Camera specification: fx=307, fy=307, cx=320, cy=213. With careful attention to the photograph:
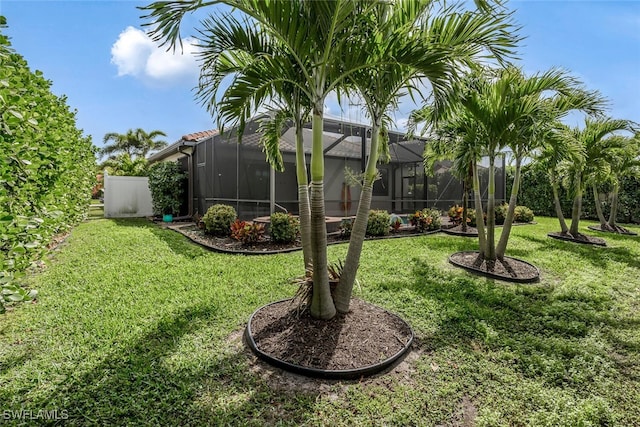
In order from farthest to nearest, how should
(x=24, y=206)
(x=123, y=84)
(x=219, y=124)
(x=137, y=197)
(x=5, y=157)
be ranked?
(x=137, y=197) < (x=123, y=84) < (x=219, y=124) < (x=24, y=206) < (x=5, y=157)

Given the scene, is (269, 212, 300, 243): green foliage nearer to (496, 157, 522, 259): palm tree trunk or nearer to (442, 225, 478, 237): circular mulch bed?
(496, 157, 522, 259): palm tree trunk

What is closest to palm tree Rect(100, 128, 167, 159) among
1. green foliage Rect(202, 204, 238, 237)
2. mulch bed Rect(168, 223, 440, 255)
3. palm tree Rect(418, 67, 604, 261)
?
mulch bed Rect(168, 223, 440, 255)

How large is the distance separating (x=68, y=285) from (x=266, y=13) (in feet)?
15.2

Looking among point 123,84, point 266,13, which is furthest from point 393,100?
point 123,84

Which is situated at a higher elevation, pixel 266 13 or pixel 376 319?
pixel 266 13

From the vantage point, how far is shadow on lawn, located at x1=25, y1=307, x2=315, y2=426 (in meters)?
2.09

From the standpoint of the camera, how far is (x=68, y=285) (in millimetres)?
4473

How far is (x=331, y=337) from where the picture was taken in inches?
122

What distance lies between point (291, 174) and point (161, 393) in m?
8.97

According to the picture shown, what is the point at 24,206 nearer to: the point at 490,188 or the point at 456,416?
the point at 456,416

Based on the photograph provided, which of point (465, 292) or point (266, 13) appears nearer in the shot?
point (266, 13)

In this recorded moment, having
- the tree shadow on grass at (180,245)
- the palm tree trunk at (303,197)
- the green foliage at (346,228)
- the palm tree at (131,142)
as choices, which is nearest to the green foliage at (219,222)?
the tree shadow on grass at (180,245)

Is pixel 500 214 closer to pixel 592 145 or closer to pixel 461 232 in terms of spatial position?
pixel 461 232

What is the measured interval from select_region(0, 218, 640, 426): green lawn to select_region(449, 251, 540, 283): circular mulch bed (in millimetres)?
237
